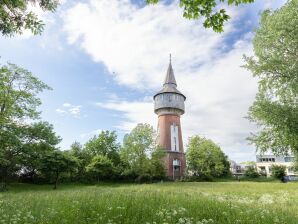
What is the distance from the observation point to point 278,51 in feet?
71.8

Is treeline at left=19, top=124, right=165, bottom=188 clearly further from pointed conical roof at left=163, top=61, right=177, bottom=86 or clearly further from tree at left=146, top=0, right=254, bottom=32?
tree at left=146, top=0, right=254, bottom=32

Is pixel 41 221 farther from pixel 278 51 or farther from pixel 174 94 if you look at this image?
pixel 174 94

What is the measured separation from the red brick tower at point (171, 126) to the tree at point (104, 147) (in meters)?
10.9

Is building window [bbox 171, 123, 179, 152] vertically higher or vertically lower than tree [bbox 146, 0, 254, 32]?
higher

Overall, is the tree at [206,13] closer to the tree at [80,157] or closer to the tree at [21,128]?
the tree at [21,128]

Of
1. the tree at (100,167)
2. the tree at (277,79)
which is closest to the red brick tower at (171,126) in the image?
the tree at (100,167)

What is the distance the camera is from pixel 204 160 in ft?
200

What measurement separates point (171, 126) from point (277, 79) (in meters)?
39.0

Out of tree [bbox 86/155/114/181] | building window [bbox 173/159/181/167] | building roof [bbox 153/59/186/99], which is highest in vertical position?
building roof [bbox 153/59/186/99]

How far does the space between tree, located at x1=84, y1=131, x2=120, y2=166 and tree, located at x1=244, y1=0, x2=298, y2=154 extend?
37080 millimetres

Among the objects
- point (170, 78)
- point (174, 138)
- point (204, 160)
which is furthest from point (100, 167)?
point (170, 78)

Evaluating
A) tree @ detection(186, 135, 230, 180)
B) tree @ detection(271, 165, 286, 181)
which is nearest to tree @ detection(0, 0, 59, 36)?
tree @ detection(186, 135, 230, 180)

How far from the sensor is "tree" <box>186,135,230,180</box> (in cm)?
6089

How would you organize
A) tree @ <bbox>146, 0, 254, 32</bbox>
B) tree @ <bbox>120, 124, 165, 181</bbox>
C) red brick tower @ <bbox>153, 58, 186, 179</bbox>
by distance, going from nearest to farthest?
tree @ <bbox>146, 0, 254, 32</bbox>, tree @ <bbox>120, 124, 165, 181</bbox>, red brick tower @ <bbox>153, 58, 186, 179</bbox>
